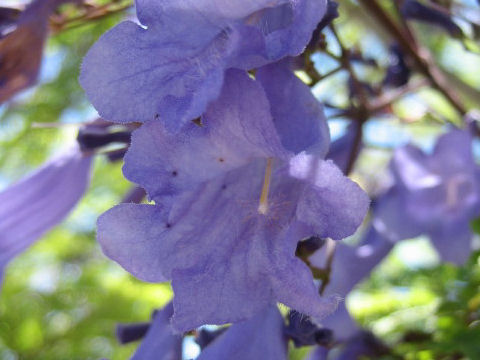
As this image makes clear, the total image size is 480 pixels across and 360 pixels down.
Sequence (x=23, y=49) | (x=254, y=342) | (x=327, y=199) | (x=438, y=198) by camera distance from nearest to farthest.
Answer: (x=327, y=199) → (x=254, y=342) → (x=23, y=49) → (x=438, y=198)

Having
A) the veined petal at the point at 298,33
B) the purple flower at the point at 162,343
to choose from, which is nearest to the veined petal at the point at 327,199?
the veined petal at the point at 298,33

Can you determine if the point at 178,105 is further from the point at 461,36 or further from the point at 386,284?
the point at 386,284

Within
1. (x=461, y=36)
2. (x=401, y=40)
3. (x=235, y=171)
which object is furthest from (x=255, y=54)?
(x=401, y=40)

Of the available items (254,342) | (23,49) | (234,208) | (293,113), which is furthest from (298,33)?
(23,49)

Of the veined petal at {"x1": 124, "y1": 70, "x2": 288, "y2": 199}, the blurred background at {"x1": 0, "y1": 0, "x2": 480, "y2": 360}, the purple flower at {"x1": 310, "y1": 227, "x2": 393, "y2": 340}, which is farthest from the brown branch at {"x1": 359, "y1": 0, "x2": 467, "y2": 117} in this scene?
the veined petal at {"x1": 124, "y1": 70, "x2": 288, "y2": 199}

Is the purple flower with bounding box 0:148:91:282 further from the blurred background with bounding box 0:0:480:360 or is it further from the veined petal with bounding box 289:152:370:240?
the veined petal with bounding box 289:152:370:240

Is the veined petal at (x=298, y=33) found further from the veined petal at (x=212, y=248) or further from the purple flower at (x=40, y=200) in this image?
the purple flower at (x=40, y=200)

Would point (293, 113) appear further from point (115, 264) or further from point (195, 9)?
point (115, 264)
